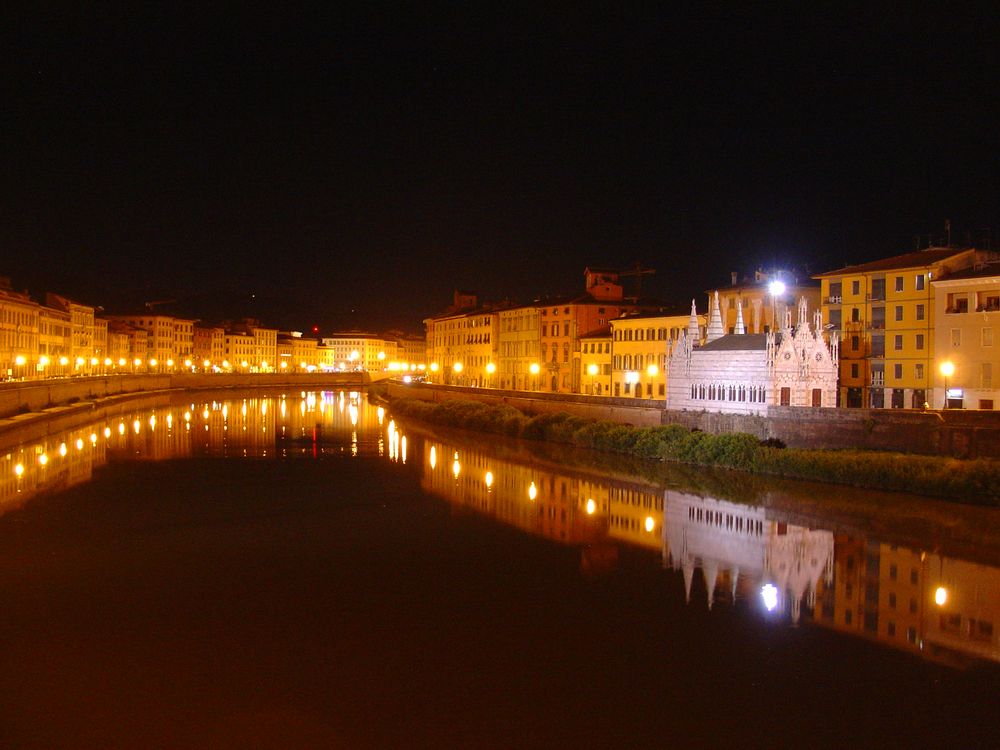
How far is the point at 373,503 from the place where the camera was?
28781 mm

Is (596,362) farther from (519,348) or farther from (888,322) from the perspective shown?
(888,322)

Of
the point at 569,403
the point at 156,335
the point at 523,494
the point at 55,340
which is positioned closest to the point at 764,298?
the point at 569,403

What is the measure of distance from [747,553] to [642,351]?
30561 millimetres

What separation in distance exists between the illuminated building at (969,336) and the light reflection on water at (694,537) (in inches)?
441

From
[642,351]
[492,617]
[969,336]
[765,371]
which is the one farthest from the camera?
[642,351]

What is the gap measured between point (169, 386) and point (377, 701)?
293ft

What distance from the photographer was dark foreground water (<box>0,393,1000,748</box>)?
40.2 ft

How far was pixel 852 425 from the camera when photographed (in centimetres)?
3195

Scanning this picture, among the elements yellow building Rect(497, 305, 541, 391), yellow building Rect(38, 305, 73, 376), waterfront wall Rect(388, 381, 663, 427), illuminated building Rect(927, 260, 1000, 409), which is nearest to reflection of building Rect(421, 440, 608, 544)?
waterfront wall Rect(388, 381, 663, 427)

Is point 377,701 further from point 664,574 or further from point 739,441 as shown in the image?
point 739,441

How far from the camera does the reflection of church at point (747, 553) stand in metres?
19.0

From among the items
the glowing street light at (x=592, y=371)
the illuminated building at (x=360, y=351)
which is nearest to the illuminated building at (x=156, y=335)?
the illuminated building at (x=360, y=351)

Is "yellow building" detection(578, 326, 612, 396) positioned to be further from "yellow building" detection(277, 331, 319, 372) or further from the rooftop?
"yellow building" detection(277, 331, 319, 372)

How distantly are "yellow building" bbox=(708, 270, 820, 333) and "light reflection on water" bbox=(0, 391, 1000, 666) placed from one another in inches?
583
